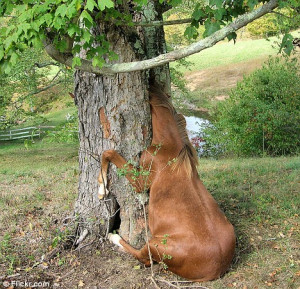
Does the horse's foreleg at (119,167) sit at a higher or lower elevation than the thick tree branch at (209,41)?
lower

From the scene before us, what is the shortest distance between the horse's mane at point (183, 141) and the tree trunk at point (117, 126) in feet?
0.61

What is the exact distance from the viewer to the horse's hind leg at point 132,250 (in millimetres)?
4181

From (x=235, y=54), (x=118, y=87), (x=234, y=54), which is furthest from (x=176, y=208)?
(x=234, y=54)

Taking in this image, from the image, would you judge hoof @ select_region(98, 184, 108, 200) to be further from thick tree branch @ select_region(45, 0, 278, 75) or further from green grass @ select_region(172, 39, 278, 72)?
green grass @ select_region(172, 39, 278, 72)

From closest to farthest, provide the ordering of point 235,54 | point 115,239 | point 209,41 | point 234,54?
point 209,41
point 115,239
point 235,54
point 234,54

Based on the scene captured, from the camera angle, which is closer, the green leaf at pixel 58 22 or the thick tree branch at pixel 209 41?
the green leaf at pixel 58 22

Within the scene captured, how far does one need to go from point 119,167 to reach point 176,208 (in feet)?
2.63

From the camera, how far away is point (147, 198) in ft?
14.8

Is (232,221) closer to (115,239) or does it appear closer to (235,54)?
(115,239)

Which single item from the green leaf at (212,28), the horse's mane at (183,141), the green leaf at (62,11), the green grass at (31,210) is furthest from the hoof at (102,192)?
the green leaf at (62,11)

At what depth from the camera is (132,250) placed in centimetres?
439

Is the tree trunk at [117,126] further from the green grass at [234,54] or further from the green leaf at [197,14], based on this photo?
the green grass at [234,54]

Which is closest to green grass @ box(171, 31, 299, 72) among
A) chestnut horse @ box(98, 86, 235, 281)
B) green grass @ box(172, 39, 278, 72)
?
green grass @ box(172, 39, 278, 72)

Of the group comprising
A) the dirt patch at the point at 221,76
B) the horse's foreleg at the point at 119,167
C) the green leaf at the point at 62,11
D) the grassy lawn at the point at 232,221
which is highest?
the green leaf at the point at 62,11
